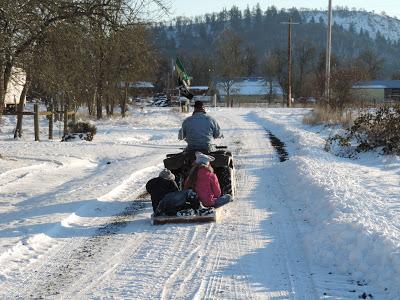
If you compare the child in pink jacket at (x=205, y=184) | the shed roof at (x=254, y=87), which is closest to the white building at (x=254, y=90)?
the shed roof at (x=254, y=87)

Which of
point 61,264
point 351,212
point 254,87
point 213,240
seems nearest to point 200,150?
point 213,240

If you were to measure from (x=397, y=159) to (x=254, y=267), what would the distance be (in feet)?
Result: 31.4

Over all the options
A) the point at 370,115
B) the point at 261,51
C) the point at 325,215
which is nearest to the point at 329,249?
the point at 325,215

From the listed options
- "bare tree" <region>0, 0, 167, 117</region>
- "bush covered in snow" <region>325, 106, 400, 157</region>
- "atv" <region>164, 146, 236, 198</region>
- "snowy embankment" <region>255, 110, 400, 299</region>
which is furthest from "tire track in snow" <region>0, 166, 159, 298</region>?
"bush covered in snow" <region>325, 106, 400, 157</region>

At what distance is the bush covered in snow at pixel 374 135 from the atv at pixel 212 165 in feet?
24.2

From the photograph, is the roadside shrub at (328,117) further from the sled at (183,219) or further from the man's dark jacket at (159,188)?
the sled at (183,219)

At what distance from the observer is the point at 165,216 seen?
812 centimetres

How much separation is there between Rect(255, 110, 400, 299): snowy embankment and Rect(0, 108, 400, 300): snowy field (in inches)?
0.8

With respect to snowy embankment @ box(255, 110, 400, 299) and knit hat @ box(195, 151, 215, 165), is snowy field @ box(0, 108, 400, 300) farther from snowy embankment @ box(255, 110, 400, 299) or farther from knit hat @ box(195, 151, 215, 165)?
knit hat @ box(195, 151, 215, 165)

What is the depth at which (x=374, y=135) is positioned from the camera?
52.3 ft

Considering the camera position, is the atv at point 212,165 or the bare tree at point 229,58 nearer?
the atv at point 212,165

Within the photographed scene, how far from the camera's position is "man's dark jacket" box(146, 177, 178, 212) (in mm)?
8453

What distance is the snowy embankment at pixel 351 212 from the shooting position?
566 centimetres

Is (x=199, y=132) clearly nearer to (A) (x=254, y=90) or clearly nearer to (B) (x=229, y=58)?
(B) (x=229, y=58)
